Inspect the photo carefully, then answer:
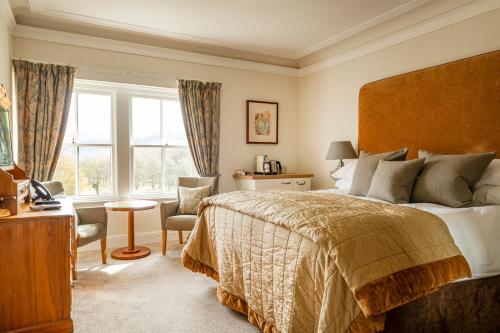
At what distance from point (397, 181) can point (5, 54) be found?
3.97 meters

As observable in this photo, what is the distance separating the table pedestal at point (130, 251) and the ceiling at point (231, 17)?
2.27 m

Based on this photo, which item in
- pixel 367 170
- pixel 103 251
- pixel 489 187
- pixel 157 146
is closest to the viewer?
pixel 489 187

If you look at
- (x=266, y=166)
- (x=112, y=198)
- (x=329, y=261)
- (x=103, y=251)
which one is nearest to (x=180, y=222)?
(x=103, y=251)

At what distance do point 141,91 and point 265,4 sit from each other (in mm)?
2047

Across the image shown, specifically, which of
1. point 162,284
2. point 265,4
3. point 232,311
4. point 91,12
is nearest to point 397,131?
point 265,4

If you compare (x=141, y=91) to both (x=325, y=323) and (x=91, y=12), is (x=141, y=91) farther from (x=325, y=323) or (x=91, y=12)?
(x=325, y=323)

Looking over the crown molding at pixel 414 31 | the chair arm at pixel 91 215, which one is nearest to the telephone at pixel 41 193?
the chair arm at pixel 91 215

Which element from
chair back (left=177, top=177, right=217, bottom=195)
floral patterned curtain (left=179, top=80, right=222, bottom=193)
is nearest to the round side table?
chair back (left=177, top=177, right=217, bottom=195)

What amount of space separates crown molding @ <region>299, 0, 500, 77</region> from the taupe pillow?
2580 mm

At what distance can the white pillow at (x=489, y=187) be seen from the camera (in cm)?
252

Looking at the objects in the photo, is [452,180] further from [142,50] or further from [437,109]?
[142,50]

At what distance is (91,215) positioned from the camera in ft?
12.0

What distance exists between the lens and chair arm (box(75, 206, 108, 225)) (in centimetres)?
364

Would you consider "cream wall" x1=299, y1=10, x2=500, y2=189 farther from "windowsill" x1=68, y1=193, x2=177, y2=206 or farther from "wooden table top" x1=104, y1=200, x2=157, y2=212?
"wooden table top" x1=104, y1=200, x2=157, y2=212
